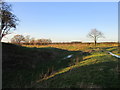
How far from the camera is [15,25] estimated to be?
955 inches

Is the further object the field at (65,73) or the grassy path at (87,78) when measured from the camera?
the field at (65,73)

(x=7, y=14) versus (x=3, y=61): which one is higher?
(x=7, y=14)

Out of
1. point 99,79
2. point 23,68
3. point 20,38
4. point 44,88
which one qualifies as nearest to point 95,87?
point 99,79

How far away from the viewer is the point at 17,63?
1302cm

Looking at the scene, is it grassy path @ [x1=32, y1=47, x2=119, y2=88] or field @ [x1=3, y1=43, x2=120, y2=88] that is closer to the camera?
grassy path @ [x1=32, y1=47, x2=119, y2=88]

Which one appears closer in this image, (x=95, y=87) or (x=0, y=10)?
(x=95, y=87)

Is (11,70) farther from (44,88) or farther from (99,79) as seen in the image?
(99,79)

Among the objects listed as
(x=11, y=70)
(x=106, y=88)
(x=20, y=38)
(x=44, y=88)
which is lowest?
(x=11, y=70)

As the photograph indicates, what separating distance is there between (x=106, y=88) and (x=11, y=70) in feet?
34.0

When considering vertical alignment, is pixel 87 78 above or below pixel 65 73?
above

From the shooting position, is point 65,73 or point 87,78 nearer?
point 87,78

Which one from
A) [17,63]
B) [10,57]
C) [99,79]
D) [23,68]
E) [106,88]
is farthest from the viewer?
[10,57]

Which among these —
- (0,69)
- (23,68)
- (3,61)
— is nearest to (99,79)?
(23,68)

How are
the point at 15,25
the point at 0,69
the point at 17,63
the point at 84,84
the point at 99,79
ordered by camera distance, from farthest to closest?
the point at 15,25, the point at 17,63, the point at 0,69, the point at 99,79, the point at 84,84
